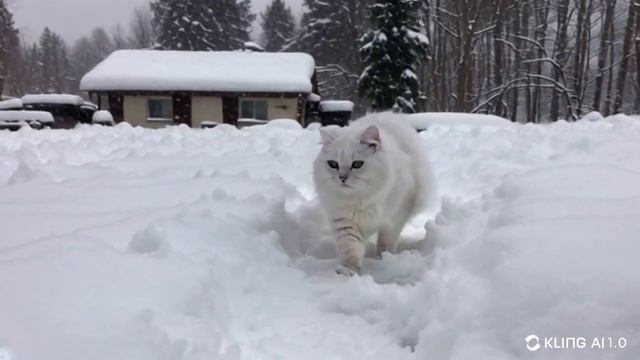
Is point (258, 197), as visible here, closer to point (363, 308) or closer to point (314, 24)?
point (363, 308)

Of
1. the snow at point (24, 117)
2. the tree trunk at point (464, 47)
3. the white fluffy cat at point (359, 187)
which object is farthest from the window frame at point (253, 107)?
the white fluffy cat at point (359, 187)

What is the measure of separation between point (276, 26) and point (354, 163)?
146 ft

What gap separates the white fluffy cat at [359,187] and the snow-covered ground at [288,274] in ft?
0.67

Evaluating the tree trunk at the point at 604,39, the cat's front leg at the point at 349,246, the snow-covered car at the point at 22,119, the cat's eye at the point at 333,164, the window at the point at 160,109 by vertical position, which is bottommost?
the window at the point at 160,109

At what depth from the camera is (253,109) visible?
23.0m

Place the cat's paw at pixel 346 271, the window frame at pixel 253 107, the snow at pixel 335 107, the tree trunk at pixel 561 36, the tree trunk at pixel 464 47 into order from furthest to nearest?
the tree trunk at pixel 561 36
the window frame at pixel 253 107
the snow at pixel 335 107
the tree trunk at pixel 464 47
the cat's paw at pixel 346 271

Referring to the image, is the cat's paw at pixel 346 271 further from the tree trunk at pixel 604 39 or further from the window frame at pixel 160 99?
the tree trunk at pixel 604 39

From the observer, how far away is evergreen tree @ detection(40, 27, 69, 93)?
6631 cm

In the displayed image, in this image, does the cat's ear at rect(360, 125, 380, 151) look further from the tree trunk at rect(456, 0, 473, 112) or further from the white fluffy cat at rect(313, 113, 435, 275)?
the tree trunk at rect(456, 0, 473, 112)

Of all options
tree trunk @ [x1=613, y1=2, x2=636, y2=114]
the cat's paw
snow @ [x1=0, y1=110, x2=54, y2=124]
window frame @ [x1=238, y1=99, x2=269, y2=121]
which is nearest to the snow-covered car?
snow @ [x1=0, y1=110, x2=54, y2=124]

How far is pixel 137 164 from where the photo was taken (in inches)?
204

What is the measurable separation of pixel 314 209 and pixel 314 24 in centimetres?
3360

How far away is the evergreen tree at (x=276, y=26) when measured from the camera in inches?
1788

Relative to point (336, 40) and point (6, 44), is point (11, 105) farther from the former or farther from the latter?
point (6, 44)
